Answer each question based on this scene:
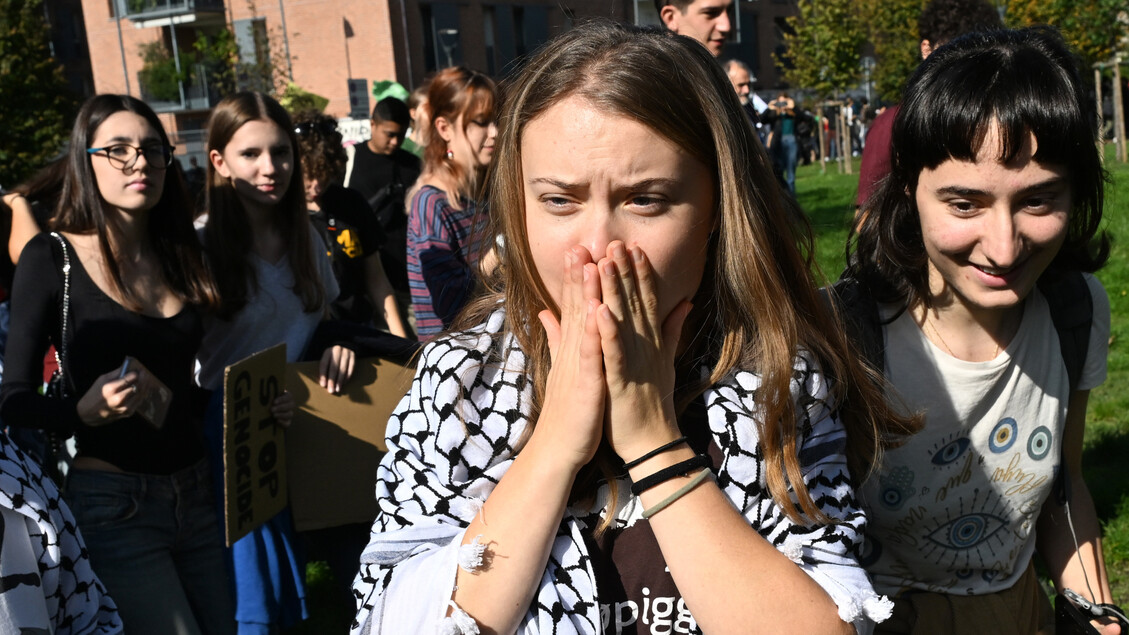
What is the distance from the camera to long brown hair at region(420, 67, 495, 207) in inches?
183

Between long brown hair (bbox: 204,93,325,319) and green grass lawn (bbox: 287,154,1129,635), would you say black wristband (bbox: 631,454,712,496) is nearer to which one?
green grass lawn (bbox: 287,154,1129,635)

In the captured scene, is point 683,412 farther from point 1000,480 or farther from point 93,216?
point 93,216

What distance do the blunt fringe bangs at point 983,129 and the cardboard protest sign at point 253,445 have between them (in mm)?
2095

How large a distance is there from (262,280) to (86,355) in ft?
2.86

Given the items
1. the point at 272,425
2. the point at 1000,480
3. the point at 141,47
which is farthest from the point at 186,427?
the point at 141,47

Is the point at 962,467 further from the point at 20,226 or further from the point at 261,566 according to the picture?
the point at 20,226

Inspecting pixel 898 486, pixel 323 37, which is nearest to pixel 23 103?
pixel 323 37

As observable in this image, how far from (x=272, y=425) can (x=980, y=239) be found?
2553 mm

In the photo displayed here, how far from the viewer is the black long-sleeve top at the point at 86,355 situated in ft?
10.7

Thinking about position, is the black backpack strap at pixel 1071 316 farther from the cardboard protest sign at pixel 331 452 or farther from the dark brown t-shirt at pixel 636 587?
the cardboard protest sign at pixel 331 452

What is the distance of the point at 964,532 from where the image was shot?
2271mm

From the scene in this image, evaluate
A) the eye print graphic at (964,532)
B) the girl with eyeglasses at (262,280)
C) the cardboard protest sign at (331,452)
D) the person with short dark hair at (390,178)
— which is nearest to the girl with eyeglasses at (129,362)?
the girl with eyeglasses at (262,280)

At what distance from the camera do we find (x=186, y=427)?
365 centimetres

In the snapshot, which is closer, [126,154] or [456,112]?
[126,154]
